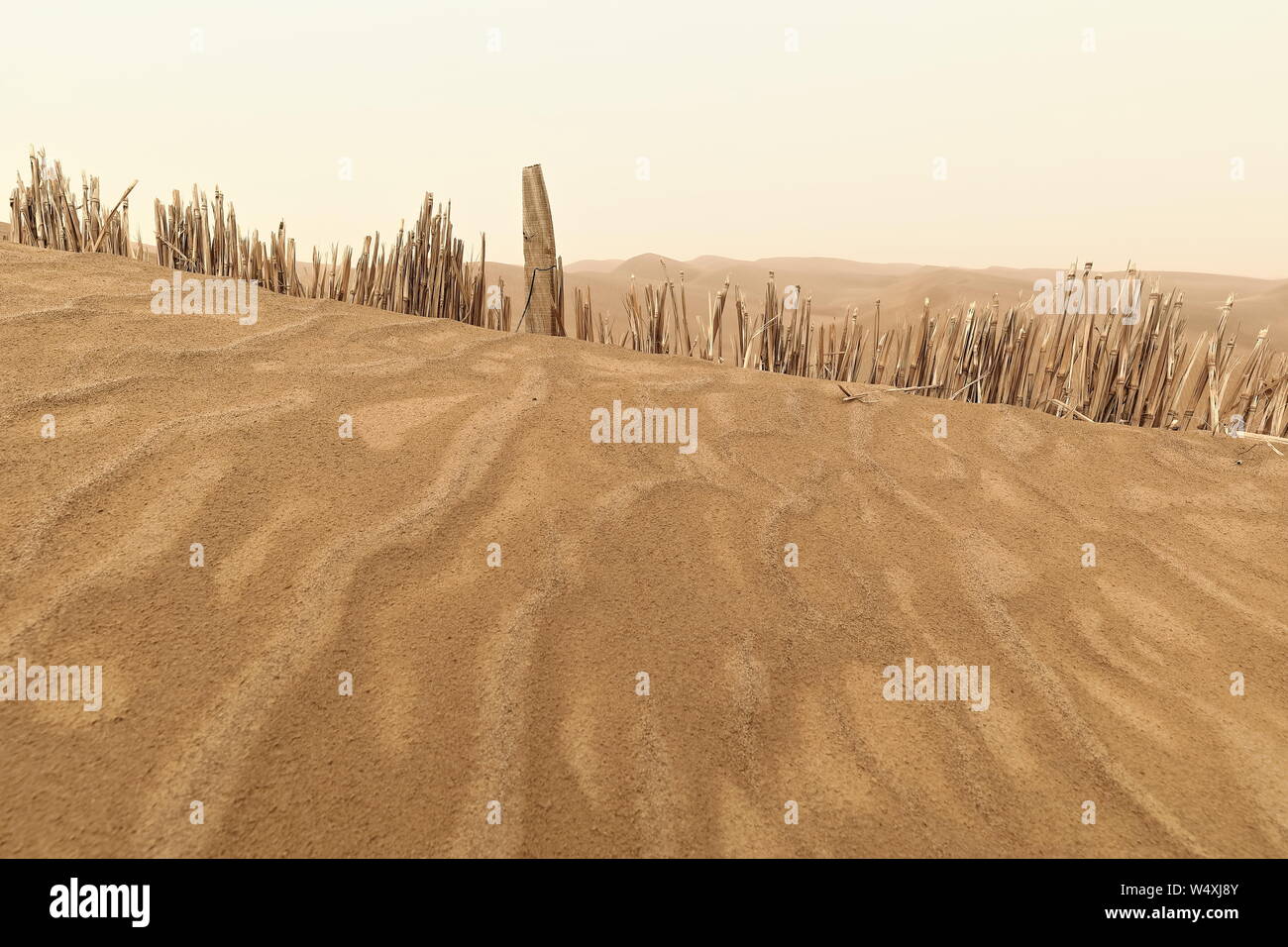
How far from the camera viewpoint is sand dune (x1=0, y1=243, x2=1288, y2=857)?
1.31 metres

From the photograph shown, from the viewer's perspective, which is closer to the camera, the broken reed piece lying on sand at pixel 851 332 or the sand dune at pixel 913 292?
the broken reed piece lying on sand at pixel 851 332

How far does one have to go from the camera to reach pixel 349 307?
288 centimetres

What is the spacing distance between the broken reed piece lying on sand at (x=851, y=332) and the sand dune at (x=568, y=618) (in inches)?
23.7

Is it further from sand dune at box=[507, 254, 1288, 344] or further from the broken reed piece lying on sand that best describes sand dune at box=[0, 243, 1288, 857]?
sand dune at box=[507, 254, 1288, 344]

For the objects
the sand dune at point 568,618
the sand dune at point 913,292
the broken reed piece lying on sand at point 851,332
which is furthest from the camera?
the sand dune at point 913,292

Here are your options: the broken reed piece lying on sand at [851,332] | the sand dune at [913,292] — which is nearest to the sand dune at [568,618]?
the broken reed piece lying on sand at [851,332]

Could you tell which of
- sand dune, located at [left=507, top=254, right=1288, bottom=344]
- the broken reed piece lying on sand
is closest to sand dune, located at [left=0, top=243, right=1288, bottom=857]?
the broken reed piece lying on sand

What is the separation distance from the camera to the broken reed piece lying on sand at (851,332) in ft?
9.85

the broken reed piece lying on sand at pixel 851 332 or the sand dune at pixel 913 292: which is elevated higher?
the sand dune at pixel 913 292

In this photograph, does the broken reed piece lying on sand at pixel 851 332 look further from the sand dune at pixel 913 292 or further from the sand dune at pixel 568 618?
the sand dune at pixel 913 292

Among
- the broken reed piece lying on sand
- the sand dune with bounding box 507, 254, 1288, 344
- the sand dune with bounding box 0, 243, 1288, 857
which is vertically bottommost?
the sand dune with bounding box 0, 243, 1288, 857

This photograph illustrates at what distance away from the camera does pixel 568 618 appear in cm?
165

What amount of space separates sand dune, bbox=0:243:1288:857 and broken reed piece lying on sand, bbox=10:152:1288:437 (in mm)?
602
